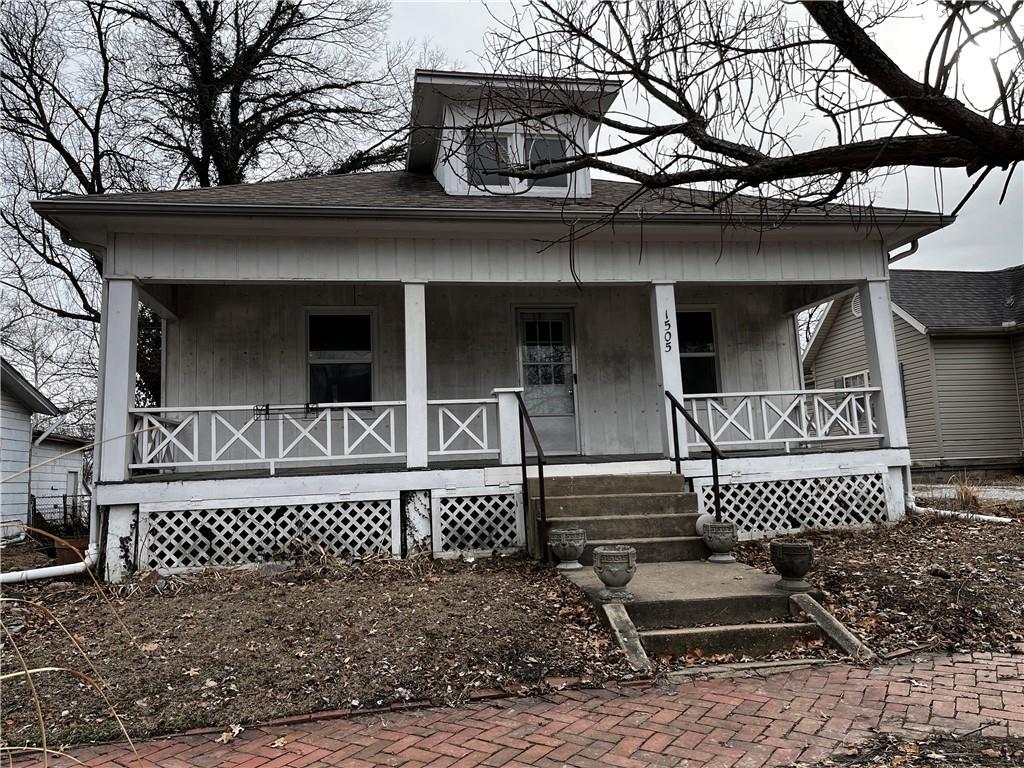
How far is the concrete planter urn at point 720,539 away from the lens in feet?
21.6

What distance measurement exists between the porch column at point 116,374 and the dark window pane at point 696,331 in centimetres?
725

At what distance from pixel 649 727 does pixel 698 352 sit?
7.40m

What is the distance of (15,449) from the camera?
1550cm

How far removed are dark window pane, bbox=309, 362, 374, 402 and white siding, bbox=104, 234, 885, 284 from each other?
1988mm

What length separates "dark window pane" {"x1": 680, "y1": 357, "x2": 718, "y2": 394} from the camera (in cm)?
1040

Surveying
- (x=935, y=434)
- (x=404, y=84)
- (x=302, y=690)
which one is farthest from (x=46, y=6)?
(x=935, y=434)

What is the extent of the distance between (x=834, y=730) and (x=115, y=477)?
6.69 m

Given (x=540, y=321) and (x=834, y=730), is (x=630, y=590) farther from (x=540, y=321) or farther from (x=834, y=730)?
(x=540, y=321)

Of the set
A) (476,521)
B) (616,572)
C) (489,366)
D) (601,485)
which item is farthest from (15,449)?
(616,572)

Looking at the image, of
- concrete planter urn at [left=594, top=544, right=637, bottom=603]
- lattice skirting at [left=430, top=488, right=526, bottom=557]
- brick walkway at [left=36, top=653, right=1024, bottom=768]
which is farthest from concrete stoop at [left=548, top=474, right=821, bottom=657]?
brick walkway at [left=36, top=653, right=1024, bottom=768]

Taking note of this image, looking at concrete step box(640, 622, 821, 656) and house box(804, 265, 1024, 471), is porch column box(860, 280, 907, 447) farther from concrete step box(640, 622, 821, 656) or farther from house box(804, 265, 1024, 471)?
house box(804, 265, 1024, 471)

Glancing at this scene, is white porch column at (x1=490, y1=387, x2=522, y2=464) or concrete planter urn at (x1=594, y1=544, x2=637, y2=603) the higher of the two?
white porch column at (x1=490, y1=387, x2=522, y2=464)

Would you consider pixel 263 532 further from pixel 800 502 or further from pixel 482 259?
pixel 800 502

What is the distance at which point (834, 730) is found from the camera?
3.64 m
